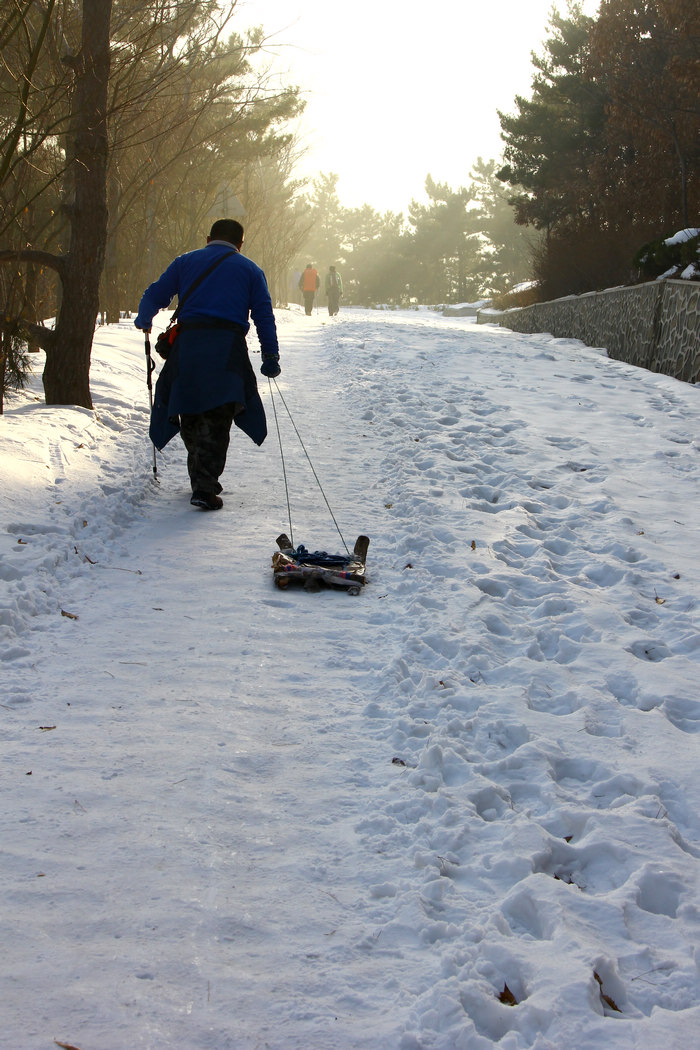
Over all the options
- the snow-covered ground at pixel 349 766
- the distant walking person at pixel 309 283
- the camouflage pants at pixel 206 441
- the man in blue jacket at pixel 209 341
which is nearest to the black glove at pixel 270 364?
the man in blue jacket at pixel 209 341

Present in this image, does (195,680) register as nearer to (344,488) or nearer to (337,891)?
(337,891)

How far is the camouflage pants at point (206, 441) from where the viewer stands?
5.83 m

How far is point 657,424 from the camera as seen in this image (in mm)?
8492

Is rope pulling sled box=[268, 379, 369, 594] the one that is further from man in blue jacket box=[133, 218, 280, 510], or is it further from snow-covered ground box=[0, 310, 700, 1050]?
man in blue jacket box=[133, 218, 280, 510]

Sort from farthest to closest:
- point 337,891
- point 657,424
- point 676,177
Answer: point 676,177
point 657,424
point 337,891

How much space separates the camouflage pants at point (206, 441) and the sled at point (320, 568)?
4.12 ft

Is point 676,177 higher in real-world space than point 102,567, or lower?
higher

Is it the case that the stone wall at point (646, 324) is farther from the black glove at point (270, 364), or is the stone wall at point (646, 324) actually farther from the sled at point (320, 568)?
the sled at point (320, 568)

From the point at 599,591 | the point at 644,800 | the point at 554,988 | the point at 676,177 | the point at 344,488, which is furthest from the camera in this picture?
the point at 676,177

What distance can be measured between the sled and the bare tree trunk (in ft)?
11.4

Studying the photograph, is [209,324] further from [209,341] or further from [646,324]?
[646,324]

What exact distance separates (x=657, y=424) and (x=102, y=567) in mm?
5902

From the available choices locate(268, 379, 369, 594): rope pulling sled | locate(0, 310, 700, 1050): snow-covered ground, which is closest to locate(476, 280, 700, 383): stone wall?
locate(0, 310, 700, 1050): snow-covered ground

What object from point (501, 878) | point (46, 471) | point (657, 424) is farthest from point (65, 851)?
point (657, 424)
